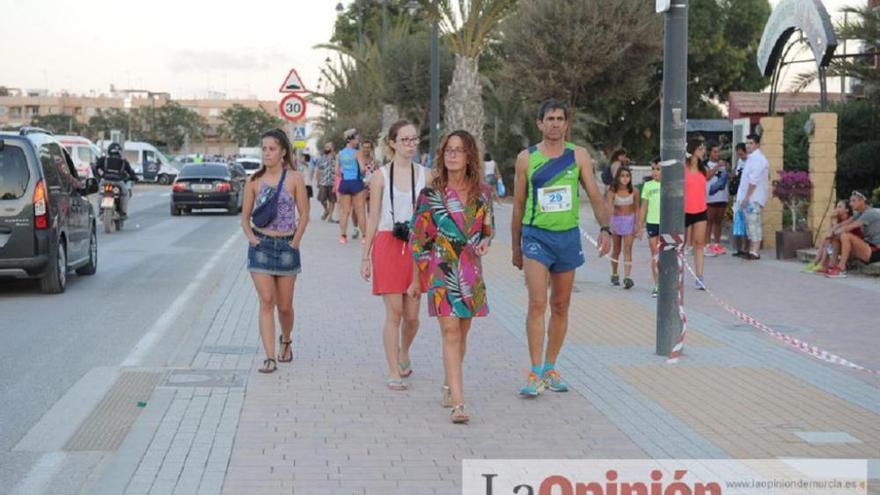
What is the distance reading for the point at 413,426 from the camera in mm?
7598

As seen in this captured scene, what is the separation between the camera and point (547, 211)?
8.34 metres

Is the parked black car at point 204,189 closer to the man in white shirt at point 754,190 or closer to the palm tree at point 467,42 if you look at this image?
the palm tree at point 467,42

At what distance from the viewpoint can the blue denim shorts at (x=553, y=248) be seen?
8359mm

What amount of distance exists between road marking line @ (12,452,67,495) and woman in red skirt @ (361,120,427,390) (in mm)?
2462

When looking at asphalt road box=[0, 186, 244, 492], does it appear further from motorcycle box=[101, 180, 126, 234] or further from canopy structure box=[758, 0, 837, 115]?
canopy structure box=[758, 0, 837, 115]

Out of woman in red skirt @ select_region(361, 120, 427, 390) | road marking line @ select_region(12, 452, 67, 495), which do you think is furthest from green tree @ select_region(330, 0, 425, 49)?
road marking line @ select_region(12, 452, 67, 495)

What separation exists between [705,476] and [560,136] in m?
2.72

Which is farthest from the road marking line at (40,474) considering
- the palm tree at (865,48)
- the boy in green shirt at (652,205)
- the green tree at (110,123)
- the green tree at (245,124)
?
the green tree at (245,124)

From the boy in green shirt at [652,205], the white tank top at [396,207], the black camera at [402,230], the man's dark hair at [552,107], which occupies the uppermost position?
the man's dark hair at [552,107]

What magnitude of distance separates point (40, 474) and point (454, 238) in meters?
2.75

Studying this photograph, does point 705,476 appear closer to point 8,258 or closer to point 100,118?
point 8,258

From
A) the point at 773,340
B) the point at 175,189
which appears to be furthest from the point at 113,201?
the point at 773,340

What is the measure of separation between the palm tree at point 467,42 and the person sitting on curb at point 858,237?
14.2 meters

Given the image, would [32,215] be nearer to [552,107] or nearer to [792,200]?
[552,107]
